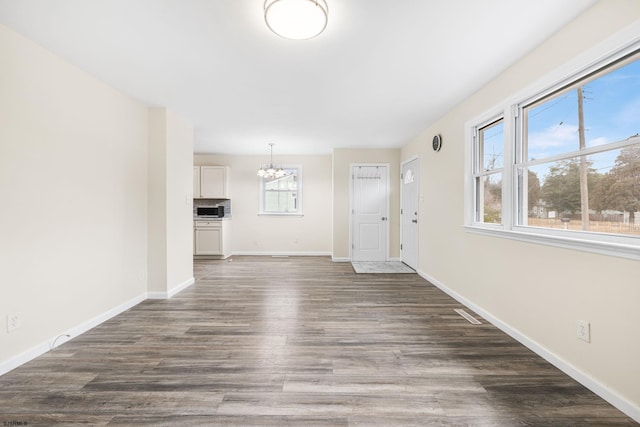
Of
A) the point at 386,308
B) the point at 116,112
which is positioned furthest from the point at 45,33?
the point at 386,308

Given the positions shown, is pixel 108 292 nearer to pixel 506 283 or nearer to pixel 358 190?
pixel 506 283

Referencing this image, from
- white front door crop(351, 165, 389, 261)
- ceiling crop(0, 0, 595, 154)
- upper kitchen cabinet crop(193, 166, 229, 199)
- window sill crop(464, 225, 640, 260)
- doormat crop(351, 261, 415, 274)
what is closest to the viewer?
window sill crop(464, 225, 640, 260)

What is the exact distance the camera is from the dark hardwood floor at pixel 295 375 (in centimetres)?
155

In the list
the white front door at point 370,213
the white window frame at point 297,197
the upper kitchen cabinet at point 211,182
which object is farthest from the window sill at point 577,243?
the upper kitchen cabinet at point 211,182

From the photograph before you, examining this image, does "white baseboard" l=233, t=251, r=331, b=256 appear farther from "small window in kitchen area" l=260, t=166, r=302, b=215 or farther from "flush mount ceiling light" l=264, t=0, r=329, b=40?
"flush mount ceiling light" l=264, t=0, r=329, b=40

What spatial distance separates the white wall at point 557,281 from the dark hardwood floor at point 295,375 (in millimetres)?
192

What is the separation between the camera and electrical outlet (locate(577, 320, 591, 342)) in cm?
Result: 177

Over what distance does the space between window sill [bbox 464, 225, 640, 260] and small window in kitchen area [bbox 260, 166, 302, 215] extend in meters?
4.68

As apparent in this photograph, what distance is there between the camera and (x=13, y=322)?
200 centimetres

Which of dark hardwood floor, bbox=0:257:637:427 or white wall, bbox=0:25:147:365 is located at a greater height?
white wall, bbox=0:25:147:365

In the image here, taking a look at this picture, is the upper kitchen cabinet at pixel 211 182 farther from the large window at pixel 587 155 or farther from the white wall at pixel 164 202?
the large window at pixel 587 155

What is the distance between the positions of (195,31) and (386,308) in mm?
3166

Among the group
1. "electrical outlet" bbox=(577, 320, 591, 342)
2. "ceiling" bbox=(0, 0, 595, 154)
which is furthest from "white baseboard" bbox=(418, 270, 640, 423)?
"ceiling" bbox=(0, 0, 595, 154)

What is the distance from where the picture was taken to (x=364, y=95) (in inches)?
122
